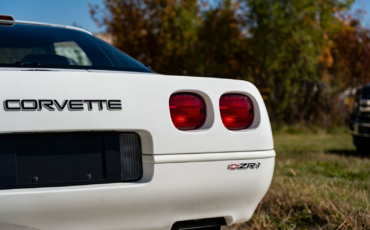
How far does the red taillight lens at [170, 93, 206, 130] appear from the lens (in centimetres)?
176

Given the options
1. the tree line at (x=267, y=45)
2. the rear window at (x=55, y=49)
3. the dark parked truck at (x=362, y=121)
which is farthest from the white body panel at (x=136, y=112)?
Answer: the tree line at (x=267, y=45)

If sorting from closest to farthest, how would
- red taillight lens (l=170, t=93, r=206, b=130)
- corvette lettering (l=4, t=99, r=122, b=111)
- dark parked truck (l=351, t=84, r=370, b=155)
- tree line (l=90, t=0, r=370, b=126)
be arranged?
corvette lettering (l=4, t=99, r=122, b=111)
red taillight lens (l=170, t=93, r=206, b=130)
dark parked truck (l=351, t=84, r=370, b=155)
tree line (l=90, t=0, r=370, b=126)

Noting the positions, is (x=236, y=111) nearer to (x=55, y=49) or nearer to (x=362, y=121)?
(x=55, y=49)

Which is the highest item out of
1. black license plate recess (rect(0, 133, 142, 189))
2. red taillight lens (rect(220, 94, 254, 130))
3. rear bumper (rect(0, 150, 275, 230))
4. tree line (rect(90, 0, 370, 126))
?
tree line (rect(90, 0, 370, 126))

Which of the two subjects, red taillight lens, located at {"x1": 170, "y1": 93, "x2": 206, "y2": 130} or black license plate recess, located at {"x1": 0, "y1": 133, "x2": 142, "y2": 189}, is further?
red taillight lens, located at {"x1": 170, "y1": 93, "x2": 206, "y2": 130}

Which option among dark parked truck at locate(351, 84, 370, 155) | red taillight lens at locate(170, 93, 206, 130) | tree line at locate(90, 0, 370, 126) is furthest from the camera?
tree line at locate(90, 0, 370, 126)

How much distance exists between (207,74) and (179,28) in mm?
3205

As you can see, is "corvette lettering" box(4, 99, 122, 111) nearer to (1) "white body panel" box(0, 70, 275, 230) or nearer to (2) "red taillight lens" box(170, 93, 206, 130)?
(1) "white body panel" box(0, 70, 275, 230)

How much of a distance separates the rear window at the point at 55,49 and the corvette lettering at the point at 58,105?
42 centimetres

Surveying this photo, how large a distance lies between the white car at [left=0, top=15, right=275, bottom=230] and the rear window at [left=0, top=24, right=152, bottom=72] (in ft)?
0.57

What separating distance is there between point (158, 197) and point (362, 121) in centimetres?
551

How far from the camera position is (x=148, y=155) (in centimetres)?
169

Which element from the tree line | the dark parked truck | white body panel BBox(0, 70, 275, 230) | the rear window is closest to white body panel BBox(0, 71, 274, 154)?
white body panel BBox(0, 70, 275, 230)

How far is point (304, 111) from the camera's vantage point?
13.7 m
